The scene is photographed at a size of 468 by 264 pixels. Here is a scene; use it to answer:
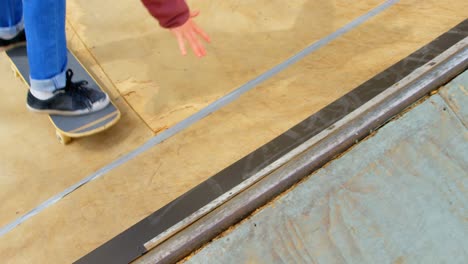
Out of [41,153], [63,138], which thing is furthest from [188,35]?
[41,153]

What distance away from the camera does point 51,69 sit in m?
1.86

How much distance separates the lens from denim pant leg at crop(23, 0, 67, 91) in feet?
5.50

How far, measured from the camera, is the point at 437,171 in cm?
154

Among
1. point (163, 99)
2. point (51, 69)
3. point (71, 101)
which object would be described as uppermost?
point (51, 69)

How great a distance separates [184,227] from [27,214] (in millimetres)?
735

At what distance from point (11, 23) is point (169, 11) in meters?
0.86

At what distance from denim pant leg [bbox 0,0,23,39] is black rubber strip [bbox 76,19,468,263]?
110cm

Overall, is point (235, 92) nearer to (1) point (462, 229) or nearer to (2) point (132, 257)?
(2) point (132, 257)

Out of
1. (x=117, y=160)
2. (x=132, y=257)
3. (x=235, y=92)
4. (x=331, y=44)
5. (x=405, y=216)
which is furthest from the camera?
(x=331, y=44)

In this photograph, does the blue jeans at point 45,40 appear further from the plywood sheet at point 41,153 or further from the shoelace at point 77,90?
the plywood sheet at point 41,153

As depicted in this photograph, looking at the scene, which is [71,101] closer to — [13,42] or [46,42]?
[46,42]

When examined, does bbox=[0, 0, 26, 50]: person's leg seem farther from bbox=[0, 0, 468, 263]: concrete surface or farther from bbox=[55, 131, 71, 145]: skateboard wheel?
bbox=[55, 131, 71, 145]: skateboard wheel

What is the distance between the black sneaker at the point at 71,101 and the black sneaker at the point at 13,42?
40 cm

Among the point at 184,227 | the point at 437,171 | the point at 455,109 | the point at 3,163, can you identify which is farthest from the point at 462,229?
the point at 3,163
